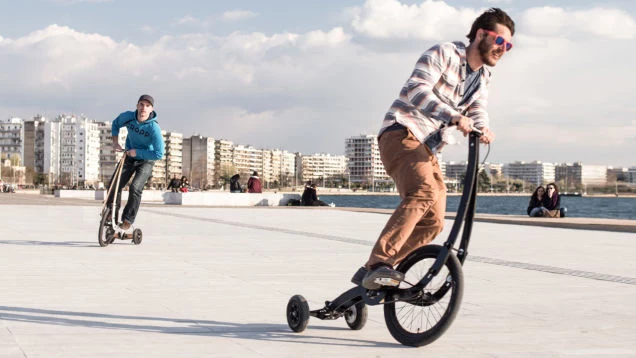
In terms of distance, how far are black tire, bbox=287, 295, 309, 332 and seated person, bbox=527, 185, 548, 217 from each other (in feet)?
62.7

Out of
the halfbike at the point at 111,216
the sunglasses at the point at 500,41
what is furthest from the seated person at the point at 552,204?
the sunglasses at the point at 500,41

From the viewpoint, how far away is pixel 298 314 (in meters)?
4.80

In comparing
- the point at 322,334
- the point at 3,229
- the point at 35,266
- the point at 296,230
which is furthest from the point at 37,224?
the point at 322,334

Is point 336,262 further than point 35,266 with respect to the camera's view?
Yes

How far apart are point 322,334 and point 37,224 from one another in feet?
41.4

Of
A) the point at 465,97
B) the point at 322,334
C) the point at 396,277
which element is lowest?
the point at 322,334

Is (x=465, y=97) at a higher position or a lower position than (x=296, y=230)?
higher

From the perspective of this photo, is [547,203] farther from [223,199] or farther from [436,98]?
[436,98]

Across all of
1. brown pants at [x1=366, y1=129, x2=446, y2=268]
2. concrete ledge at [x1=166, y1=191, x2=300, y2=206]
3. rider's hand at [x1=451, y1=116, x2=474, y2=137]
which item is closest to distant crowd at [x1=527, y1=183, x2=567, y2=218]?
concrete ledge at [x1=166, y1=191, x2=300, y2=206]

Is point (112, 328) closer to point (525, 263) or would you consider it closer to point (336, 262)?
point (336, 262)

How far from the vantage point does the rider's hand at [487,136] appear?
175 inches

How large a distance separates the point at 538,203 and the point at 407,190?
1995 cm

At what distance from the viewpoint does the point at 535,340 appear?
4684mm

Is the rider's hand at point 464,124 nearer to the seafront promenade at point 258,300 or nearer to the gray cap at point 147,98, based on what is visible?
the seafront promenade at point 258,300
